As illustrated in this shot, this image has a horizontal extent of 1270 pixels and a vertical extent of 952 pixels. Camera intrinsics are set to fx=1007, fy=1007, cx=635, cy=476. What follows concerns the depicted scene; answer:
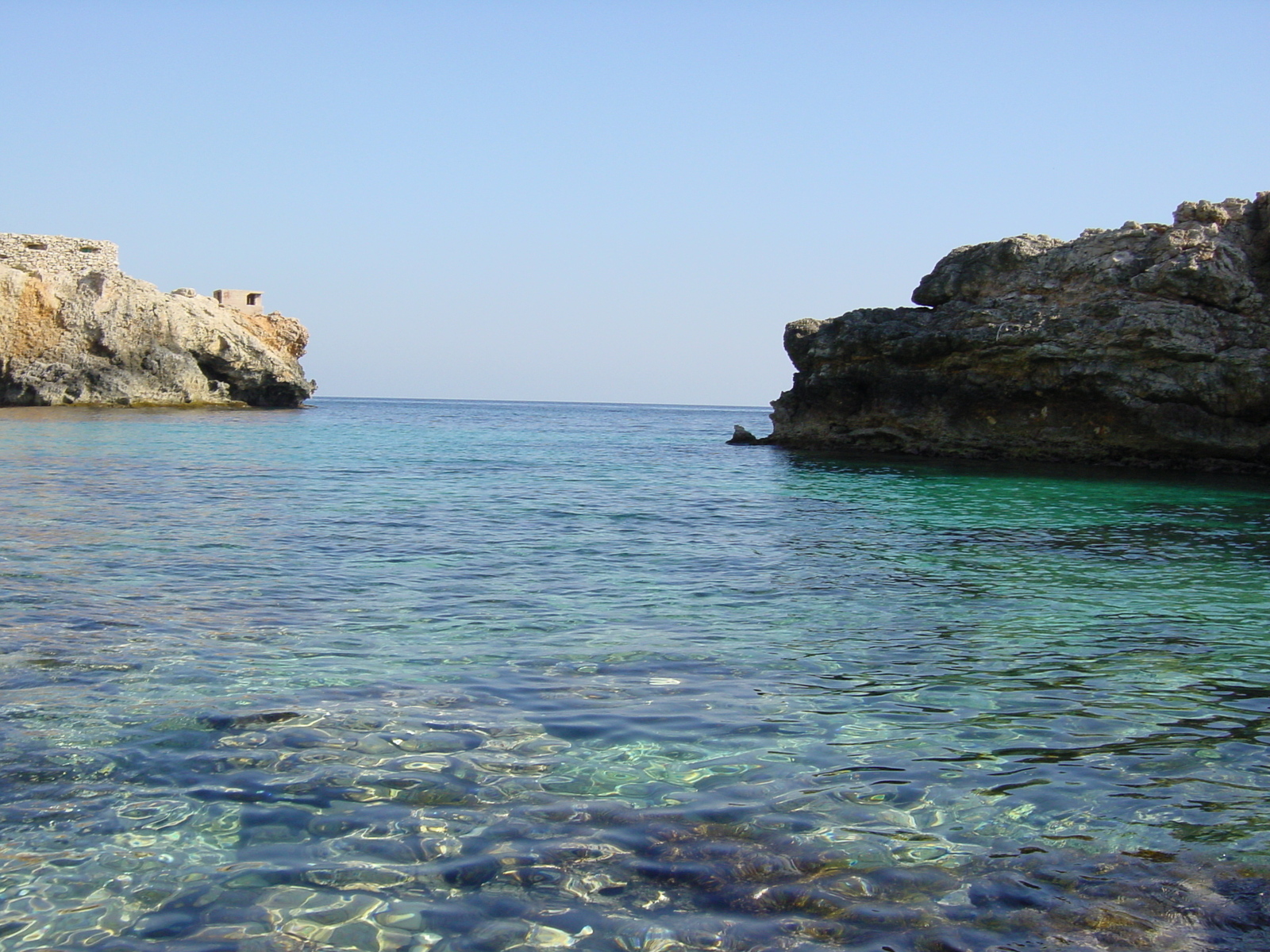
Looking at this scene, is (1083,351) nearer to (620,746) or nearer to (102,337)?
(620,746)

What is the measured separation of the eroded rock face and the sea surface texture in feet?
42.4

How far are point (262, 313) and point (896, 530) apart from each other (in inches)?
2199

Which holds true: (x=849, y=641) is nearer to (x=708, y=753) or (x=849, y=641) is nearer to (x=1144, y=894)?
(x=708, y=753)

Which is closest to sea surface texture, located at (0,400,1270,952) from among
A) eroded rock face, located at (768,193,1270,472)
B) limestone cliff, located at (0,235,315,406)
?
eroded rock face, located at (768,193,1270,472)

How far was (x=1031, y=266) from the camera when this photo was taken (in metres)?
26.7

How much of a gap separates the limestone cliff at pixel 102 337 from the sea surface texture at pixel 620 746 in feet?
134

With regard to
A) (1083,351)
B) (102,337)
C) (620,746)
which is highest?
(102,337)

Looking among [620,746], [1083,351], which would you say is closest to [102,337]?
[1083,351]

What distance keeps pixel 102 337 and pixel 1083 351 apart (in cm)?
4383

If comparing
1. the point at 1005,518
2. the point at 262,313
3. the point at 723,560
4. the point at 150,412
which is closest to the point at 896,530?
the point at 1005,518

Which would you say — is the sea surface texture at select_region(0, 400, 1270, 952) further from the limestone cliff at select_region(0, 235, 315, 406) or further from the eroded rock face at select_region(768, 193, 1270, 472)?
the limestone cliff at select_region(0, 235, 315, 406)

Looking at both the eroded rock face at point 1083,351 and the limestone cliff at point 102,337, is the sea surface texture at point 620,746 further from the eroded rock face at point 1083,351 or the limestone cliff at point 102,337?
the limestone cliff at point 102,337

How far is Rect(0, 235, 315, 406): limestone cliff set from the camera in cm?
4675

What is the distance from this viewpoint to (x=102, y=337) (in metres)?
48.4
